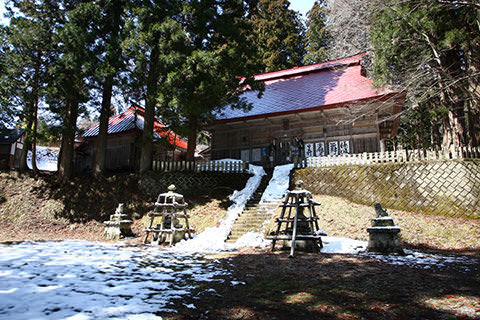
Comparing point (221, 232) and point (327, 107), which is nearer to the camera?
point (221, 232)

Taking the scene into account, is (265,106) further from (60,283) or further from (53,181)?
(60,283)

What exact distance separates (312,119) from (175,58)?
30.9 feet

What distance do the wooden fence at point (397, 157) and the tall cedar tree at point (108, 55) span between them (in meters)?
10.7

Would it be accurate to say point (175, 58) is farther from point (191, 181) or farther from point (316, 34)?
point (316, 34)

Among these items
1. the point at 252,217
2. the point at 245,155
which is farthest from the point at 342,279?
the point at 245,155

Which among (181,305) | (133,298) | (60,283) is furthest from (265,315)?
(60,283)

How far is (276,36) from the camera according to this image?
28.8 metres

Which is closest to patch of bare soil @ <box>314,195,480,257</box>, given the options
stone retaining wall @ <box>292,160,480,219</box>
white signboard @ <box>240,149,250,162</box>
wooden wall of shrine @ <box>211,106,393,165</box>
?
stone retaining wall @ <box>292,160,480,219</box>

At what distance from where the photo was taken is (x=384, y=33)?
12930 mm

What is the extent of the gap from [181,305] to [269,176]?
12902mm

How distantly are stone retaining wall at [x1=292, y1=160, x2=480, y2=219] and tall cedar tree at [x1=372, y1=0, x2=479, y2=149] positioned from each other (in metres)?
2.45

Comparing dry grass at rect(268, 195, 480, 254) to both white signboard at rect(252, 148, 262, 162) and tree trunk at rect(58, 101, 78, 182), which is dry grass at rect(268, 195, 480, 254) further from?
tree trunk at rect(58, 101, 78, 182)

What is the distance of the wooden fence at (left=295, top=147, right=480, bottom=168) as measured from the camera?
11695 millimetres

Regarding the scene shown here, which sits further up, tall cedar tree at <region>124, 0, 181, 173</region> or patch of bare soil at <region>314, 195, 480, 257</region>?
tall cedar tree at <region>124, 0, 181, 173</region>
